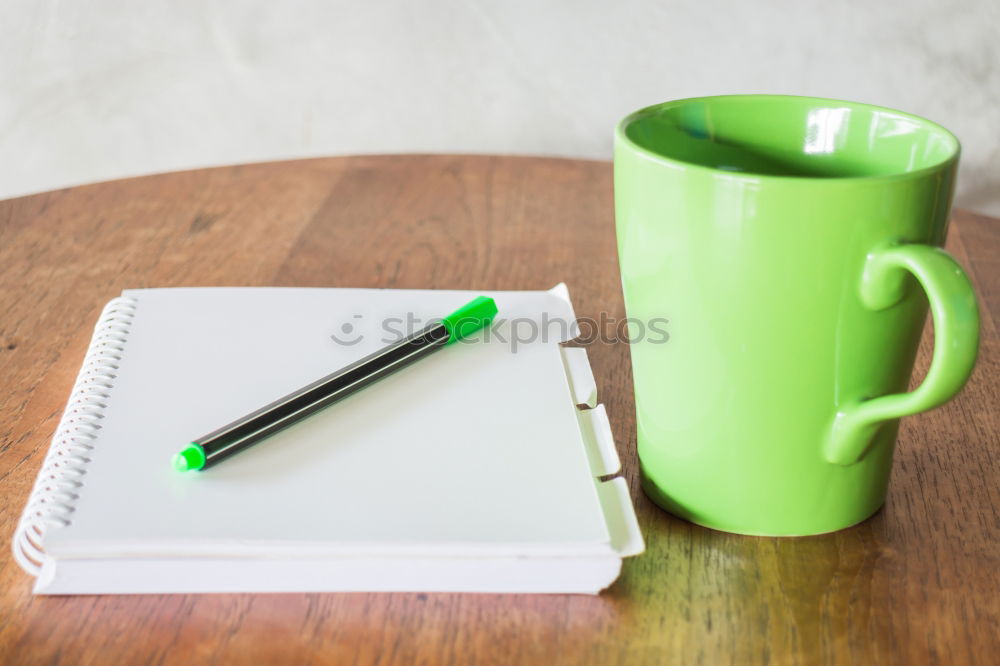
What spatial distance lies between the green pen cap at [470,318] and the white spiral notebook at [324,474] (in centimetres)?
1

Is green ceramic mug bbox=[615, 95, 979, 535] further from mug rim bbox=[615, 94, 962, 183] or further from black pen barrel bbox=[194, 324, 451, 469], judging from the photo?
black pen barrel bbox=[194, 324, 451, 469]

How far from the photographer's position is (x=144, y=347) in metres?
0.45

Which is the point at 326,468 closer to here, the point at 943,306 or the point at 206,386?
the point at 206,386

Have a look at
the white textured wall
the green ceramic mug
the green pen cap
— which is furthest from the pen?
the white textured wall

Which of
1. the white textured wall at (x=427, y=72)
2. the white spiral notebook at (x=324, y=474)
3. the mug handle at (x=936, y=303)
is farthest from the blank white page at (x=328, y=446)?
the white textured wall at (x=427, y=72)

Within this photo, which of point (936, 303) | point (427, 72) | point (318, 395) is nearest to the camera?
point (936, 303)

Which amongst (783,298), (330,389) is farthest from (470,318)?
(783,298)

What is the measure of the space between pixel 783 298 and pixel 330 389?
0.20 metres

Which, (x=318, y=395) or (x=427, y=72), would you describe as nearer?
(x=318, y=395)

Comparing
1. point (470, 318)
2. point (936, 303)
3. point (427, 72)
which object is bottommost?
point (427, 72)

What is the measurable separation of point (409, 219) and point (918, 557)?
0.44 m

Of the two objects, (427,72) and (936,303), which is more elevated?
(936,303)

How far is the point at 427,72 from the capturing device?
1.28 m

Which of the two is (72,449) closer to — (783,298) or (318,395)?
(318,395)
